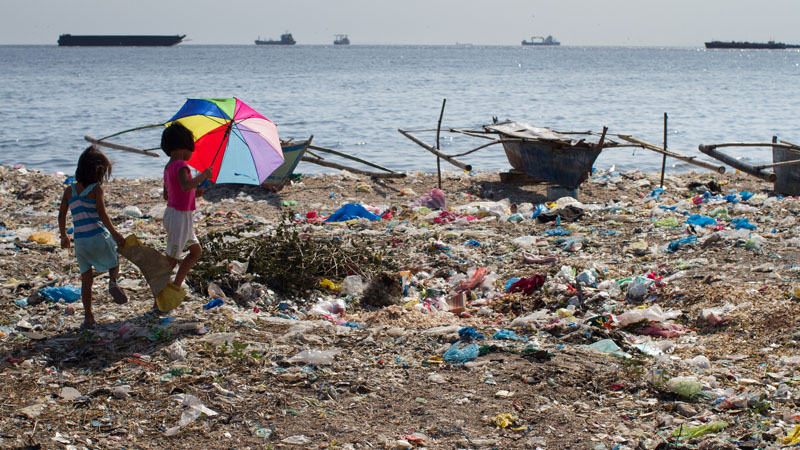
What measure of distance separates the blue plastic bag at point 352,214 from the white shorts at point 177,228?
4.30m

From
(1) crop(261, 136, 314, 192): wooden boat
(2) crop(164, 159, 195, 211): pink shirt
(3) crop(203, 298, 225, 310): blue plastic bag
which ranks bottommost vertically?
(3) crop(203, 298, 225, 310): blue plastic bag

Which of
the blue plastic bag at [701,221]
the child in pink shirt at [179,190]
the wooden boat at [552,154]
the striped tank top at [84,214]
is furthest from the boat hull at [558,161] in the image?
the striped tank top at [84,214]

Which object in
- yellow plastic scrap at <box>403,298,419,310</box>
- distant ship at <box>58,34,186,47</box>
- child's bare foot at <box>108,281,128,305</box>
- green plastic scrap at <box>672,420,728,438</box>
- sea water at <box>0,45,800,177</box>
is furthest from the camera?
distant ship at <box>58,34,186,47</box>

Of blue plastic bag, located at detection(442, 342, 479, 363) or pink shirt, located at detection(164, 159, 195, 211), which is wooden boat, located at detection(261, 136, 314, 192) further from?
blue plastic bag, located at detection(442, 342, 479, 363)

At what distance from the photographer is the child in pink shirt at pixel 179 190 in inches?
165

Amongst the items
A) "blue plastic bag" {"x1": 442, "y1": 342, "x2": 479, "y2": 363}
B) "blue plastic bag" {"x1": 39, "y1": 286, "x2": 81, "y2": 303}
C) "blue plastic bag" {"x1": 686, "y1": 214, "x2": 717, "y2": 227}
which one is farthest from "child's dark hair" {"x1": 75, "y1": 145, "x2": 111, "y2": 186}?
"blue plastic bag" {"x1": 686, "y1": 214, "x2": 717, "y2": 227}

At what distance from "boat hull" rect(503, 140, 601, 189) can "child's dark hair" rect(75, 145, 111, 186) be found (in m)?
7.92

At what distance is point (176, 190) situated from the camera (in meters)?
4.26

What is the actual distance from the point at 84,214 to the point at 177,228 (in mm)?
544

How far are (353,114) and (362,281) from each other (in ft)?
68.8

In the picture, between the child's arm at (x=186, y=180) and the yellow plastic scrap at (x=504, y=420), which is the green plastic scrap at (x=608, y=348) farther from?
the child's arm at (x=186, y=180)

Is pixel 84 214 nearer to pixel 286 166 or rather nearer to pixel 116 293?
pixel 116 293

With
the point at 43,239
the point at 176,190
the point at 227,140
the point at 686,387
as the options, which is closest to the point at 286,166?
the point at 43,239

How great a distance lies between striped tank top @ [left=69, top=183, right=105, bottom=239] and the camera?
411 centimetres
